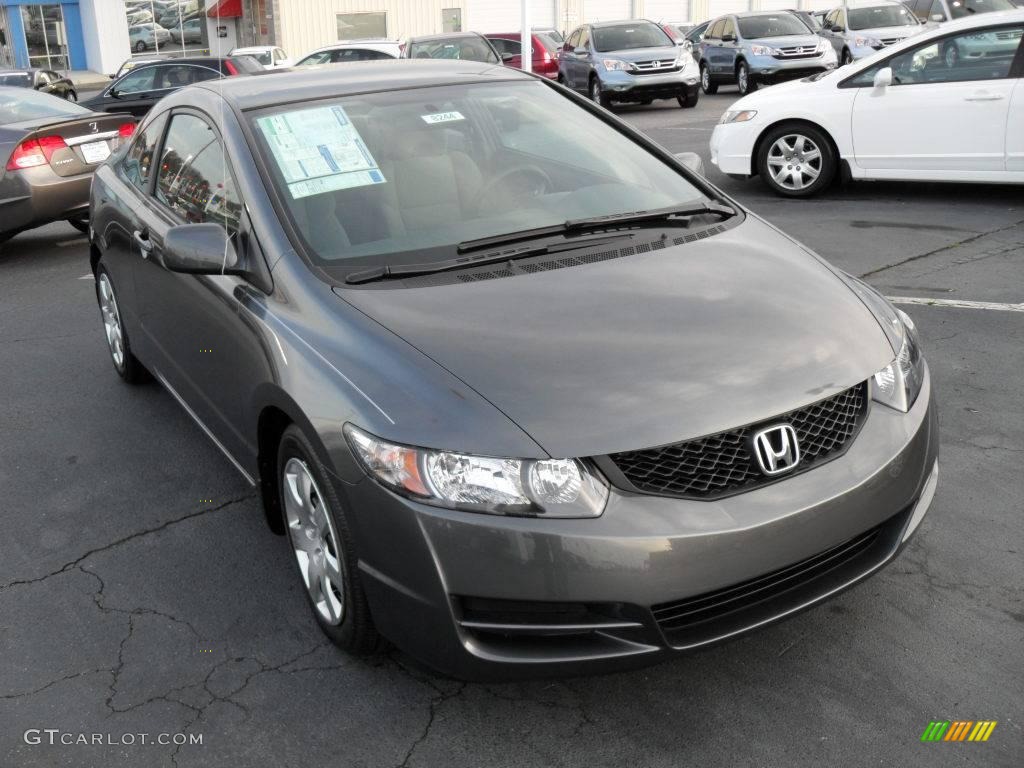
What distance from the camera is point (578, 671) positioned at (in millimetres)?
2629

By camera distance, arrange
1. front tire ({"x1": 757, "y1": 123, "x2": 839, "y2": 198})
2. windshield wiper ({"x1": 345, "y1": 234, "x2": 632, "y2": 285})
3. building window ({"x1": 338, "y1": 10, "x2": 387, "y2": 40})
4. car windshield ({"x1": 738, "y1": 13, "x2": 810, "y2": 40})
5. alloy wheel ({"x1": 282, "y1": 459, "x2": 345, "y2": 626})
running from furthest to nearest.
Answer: building window ({"x1": 338, "y1": 10, "x2": 387, "y2": 40}) → car windshield ({"x1": 738, "y1": 13, "x2": 810, "y2": 40}) → front tire ({"x1": 757, "y1": 123, "x2": 839, "y2": 198}) → windshield wiper ({"x1": 345, "y1": 234, "x2": 632, "y2": 285}) → alloy wheel ({"x1": 282, "y1": 459, "x2": 345, "y2": 626})

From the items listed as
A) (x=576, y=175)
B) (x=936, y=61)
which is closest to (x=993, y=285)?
(x=936, y=61)

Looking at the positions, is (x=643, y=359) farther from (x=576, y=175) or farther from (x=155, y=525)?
(x=155, y=525)

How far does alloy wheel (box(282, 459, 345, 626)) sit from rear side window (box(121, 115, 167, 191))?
7.14 ft

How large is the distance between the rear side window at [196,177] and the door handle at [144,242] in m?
0.17

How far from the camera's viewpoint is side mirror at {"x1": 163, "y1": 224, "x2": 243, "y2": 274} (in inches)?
137

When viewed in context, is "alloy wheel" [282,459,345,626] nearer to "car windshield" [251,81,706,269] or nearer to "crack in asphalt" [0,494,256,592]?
"car windshield" [251,81,706,269]

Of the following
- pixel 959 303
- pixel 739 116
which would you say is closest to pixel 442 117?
pixel 959 303

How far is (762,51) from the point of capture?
65.2 feet

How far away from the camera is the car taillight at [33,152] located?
8.91 meters

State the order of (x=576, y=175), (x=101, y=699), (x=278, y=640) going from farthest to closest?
(x=576, y=175)
(x=278, y=640)
(x=101, y=699)

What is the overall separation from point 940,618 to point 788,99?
24.0 feet

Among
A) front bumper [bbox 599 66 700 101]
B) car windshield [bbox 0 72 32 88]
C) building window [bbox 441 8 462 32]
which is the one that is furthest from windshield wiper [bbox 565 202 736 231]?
building window [bbox 441 8 462 32]

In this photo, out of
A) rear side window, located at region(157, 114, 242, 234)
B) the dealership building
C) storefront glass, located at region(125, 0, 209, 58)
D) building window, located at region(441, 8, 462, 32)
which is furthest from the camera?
storefront glass, located at region(125, 0, 209, 58)
